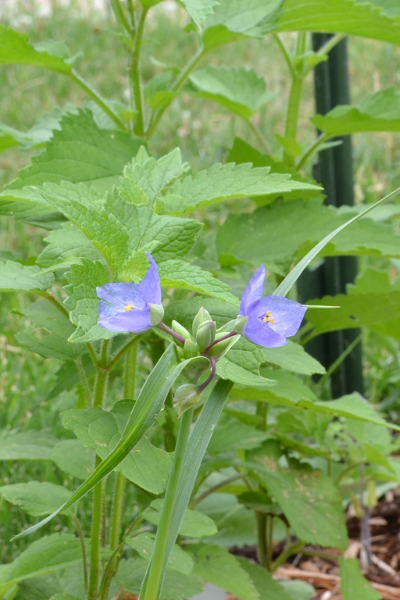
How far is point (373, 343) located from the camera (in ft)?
7.44

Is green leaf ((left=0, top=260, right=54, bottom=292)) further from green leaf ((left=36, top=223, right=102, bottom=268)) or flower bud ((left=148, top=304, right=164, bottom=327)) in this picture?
flower bud ((left=148, top=304, right=164, bottom=327))

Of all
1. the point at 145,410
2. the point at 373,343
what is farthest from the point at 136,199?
the point at 373,343

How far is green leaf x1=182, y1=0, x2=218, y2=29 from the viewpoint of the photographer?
0.75m

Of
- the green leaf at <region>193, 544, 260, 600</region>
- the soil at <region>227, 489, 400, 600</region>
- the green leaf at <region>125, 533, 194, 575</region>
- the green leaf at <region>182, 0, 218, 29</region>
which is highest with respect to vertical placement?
the green leaf at <region>182, 0, 218, 29</region>

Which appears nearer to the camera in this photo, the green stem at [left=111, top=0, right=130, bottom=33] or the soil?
the green stem at [left=111, top=0, right=130, bottom=33]

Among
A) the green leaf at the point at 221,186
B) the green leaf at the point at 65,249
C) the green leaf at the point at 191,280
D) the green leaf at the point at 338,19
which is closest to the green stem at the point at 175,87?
the green leaf at the point at 338,19

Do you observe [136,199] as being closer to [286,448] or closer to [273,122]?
[286,448]

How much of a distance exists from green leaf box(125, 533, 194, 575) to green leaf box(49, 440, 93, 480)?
10 cm

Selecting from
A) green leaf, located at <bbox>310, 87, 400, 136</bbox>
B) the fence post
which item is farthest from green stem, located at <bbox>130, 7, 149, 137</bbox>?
the fence post

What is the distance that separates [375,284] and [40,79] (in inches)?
107

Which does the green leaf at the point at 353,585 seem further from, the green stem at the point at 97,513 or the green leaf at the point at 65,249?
the green leaf at the point at 65,249

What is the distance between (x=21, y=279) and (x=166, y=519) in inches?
A: 12.6

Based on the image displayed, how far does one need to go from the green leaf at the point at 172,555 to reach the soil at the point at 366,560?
608 millimetres

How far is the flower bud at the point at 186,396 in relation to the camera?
1.69 ft
